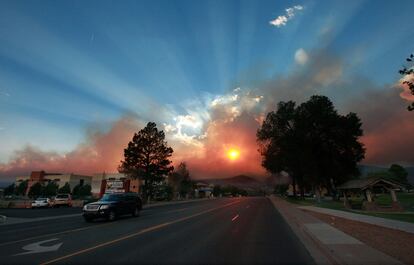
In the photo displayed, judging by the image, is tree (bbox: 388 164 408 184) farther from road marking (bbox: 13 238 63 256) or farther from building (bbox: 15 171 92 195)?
road marking (bbox: 13 238 63 256)

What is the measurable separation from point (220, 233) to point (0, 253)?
810 centimetres

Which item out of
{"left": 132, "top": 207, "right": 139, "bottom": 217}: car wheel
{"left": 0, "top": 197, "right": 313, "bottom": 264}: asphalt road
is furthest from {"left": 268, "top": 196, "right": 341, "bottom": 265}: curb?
{"left": 132, "top": 207, "right": 139, "bottom": 217}: car wheel

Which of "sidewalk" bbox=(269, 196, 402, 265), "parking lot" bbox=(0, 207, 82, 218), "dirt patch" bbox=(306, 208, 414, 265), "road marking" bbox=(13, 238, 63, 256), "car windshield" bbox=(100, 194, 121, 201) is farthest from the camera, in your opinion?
"parking lot" bbox=(0, 207, 82, 218)

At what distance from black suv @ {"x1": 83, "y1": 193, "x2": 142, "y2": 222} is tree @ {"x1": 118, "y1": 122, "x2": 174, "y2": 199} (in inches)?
1441

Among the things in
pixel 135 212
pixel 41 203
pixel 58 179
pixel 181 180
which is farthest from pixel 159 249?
pixel 58 179

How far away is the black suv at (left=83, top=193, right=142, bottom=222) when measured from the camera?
20.8m

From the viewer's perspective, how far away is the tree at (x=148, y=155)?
61781 millimetres

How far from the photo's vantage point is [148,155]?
206 feet

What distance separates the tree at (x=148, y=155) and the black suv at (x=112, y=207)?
3661 cm

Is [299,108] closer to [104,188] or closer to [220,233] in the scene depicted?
[104,188]

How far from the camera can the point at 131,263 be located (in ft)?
26.9

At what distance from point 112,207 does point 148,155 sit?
136 feet

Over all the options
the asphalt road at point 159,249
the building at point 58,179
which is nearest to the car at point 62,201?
the asphalt road at point 159,249

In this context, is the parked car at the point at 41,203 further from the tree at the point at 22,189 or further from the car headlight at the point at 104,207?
the tree at the point at 22,189
